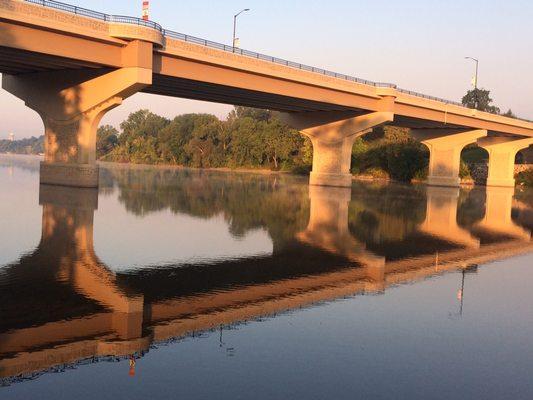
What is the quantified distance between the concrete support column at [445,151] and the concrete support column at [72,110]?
2146 inches

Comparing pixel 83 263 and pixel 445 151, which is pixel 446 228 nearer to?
pixel 83 263

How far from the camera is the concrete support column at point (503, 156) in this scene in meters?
89.8

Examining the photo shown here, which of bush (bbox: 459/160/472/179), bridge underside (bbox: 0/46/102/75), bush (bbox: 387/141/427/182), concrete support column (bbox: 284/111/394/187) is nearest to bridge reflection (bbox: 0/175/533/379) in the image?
bridge underside (bbox: 0/46/102/75)

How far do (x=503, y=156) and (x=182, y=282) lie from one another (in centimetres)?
8721

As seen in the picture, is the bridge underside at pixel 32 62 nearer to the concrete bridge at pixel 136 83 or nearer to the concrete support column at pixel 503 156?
the concrete bridge at pixel 136 83

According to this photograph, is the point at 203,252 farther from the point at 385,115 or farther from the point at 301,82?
the point at 385,115

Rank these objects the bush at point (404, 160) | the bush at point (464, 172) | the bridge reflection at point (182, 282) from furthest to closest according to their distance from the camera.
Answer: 1. the bush at point (464, 172)
2. the bush at point (404, 160)
3. the bridge reflection at point (182, 282)

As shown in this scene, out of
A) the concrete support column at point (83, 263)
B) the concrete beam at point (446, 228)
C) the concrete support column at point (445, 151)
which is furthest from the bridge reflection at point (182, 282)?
the concrete support column at point (445, 151)

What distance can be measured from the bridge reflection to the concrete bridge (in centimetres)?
1124

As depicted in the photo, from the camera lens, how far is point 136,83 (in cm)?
3562

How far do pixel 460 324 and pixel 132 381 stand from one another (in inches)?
265

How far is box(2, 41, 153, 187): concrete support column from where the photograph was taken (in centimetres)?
3884

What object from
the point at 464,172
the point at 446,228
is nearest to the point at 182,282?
the point at 446,228

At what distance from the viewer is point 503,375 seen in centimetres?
841
